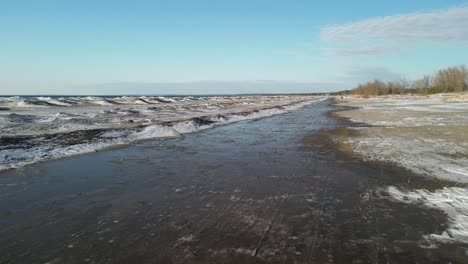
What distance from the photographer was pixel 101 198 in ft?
22.5

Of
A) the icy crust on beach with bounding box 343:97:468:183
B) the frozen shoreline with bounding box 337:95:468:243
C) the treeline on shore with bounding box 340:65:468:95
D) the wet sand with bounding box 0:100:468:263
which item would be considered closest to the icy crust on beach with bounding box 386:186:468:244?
the frozen shoreline with bounding box 337:95:468:243

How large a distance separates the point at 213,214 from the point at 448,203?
15.3 feet

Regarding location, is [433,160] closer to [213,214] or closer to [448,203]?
[448,203]

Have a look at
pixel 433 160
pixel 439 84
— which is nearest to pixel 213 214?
pixel 433 160

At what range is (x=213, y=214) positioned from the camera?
19.3ft

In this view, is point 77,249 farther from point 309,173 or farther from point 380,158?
point 380,158

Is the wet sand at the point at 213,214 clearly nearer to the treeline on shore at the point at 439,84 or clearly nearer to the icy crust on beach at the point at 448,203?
the icy crust on beach at the point at 448,203

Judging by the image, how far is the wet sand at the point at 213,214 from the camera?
441 centimetres

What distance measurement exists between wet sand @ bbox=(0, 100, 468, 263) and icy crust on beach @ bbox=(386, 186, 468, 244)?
194 millimetres

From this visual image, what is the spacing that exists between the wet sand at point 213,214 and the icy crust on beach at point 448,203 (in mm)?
194

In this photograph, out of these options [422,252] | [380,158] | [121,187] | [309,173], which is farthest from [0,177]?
[380,158]

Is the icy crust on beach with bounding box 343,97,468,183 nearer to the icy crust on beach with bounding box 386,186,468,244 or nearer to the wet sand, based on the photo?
the wet sand

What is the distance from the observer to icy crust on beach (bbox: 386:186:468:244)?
16.0 ft

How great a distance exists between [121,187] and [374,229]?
5.64 metres
